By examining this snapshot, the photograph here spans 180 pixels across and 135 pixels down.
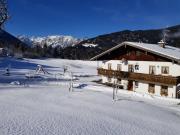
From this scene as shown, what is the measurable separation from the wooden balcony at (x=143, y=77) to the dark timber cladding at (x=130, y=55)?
7.72 ft

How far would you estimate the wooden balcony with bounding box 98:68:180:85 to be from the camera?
3622 centimetres

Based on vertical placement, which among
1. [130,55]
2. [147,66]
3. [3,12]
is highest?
[3,12]

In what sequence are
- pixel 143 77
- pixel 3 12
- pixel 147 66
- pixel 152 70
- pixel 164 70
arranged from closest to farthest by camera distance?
pixel 164 70 < pixel 143 77 < pixel 152 70 < pixel 147 66 < pixel 3 12

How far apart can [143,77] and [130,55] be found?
191 inches

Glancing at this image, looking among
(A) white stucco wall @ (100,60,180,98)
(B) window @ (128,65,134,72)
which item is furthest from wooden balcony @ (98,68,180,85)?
(B) window @ (128,65,134,72)

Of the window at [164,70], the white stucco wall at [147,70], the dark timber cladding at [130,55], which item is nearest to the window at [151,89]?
the white stucco wall at [147,70]

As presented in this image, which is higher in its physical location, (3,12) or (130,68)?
(3,12)

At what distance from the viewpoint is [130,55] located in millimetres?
43375

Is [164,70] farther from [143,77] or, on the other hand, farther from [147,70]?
[143,77]

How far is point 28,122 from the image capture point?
15750 mm

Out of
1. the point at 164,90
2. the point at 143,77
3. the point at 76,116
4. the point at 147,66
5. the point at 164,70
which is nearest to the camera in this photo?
the point at 76,116

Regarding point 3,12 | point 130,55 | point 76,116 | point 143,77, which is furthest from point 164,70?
point 3,12

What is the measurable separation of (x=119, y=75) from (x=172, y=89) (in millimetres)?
9041

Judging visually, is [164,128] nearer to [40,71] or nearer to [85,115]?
[85,115]
